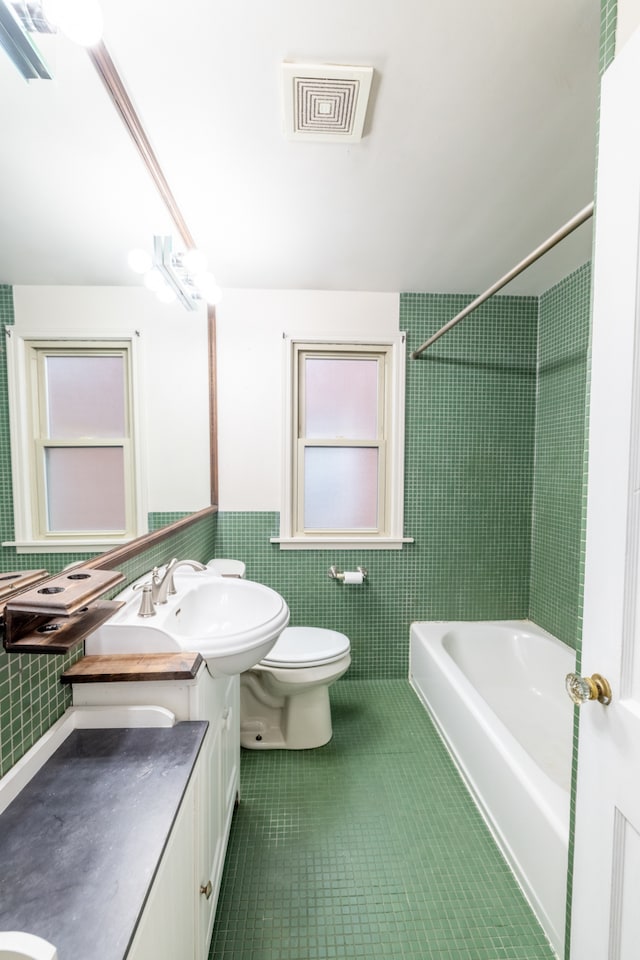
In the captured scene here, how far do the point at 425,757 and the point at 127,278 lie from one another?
229 cm

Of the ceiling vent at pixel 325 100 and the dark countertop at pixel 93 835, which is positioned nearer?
the dark countertop at pixel 93 835

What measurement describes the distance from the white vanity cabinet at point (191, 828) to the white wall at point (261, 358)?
1146 mm

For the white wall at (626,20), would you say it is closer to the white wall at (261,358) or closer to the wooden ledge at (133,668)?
the white wall at (261,358)

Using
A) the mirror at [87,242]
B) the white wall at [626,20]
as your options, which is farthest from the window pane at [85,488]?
the white wall at [626,20]

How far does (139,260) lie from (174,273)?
0.15m

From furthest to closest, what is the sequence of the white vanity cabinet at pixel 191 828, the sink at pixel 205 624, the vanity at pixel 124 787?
the sink at pixel 205 624 → the white vanity cabinet at pixel 191 828 → the vanity at pixel 124 787

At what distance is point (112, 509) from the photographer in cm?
113

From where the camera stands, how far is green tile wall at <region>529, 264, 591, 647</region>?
191 cm

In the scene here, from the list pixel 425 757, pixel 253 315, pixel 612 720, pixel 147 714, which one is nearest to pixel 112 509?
pixel 147 714

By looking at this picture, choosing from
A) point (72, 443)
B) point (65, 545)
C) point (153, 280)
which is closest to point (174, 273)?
point (153, 280)

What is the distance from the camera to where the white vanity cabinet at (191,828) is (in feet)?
2.00

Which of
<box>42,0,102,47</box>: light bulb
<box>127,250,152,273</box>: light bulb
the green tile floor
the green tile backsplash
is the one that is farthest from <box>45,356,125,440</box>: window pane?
the green tile floor

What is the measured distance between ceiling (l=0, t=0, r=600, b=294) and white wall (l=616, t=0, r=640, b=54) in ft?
0.70

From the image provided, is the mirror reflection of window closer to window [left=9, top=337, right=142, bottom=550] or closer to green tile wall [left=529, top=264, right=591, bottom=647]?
window [left=9, top=337, right=142, bottom=550]
